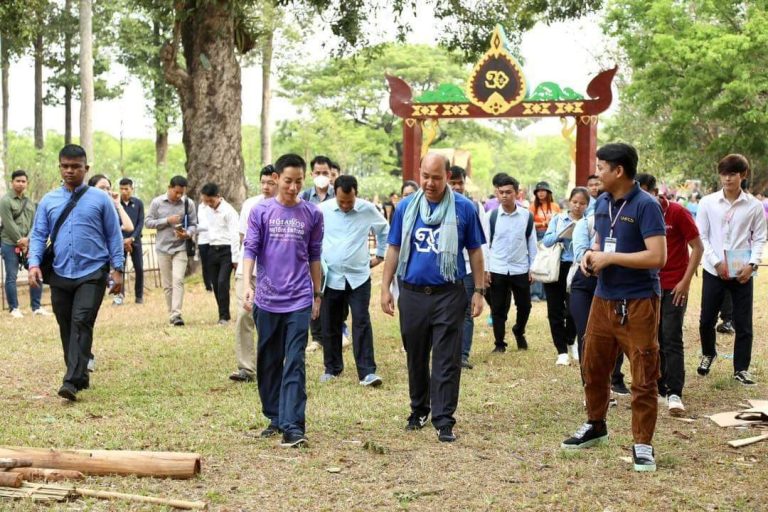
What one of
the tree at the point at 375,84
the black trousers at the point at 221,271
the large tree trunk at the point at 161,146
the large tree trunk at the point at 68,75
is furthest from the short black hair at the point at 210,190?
the tree at the point at 375,84

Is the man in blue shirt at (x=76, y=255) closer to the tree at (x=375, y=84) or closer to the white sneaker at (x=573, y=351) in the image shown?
the white sneaker at (x=573, y=351)

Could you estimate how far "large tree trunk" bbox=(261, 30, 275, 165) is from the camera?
3984cm

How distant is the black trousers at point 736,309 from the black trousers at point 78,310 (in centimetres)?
516

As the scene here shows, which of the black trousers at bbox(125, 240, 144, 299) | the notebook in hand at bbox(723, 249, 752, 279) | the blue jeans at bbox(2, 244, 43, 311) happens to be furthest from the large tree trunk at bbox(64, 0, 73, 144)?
the notebook in hand at bbox(723, 249, 752, 279)

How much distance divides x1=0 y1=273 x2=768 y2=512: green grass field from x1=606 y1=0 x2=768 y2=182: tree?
22.8 metres

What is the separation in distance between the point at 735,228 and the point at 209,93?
12.2 metres

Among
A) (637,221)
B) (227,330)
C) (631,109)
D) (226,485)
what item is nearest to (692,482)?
(637,221)

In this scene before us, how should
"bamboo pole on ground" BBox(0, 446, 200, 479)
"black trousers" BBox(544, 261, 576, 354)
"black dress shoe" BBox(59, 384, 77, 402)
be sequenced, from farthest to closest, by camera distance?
1. "black trousers" BBox(544, 261, 576, 354)
2. "black dress shoe" BBox(59, 384, 77, 402)
3. "bamboo pole on ground" BBox(0, 446, 200, 479)

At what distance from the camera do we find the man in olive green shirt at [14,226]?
14.7 meters

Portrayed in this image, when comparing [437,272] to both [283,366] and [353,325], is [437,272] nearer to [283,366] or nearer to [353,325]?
[283,366]

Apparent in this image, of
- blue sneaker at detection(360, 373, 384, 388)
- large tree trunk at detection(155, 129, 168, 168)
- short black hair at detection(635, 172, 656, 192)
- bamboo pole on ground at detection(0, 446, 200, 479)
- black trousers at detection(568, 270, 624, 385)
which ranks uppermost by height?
large tree trunk at detection(155, 129, 168, 168)

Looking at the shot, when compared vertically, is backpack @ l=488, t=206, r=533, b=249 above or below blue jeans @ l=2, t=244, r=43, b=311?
above

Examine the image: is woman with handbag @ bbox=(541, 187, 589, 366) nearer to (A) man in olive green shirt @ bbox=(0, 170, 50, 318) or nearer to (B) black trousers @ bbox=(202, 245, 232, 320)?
(B) black trousers @ bbox=(202, 245, 232, 320)

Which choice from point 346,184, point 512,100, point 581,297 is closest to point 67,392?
point 346,184
